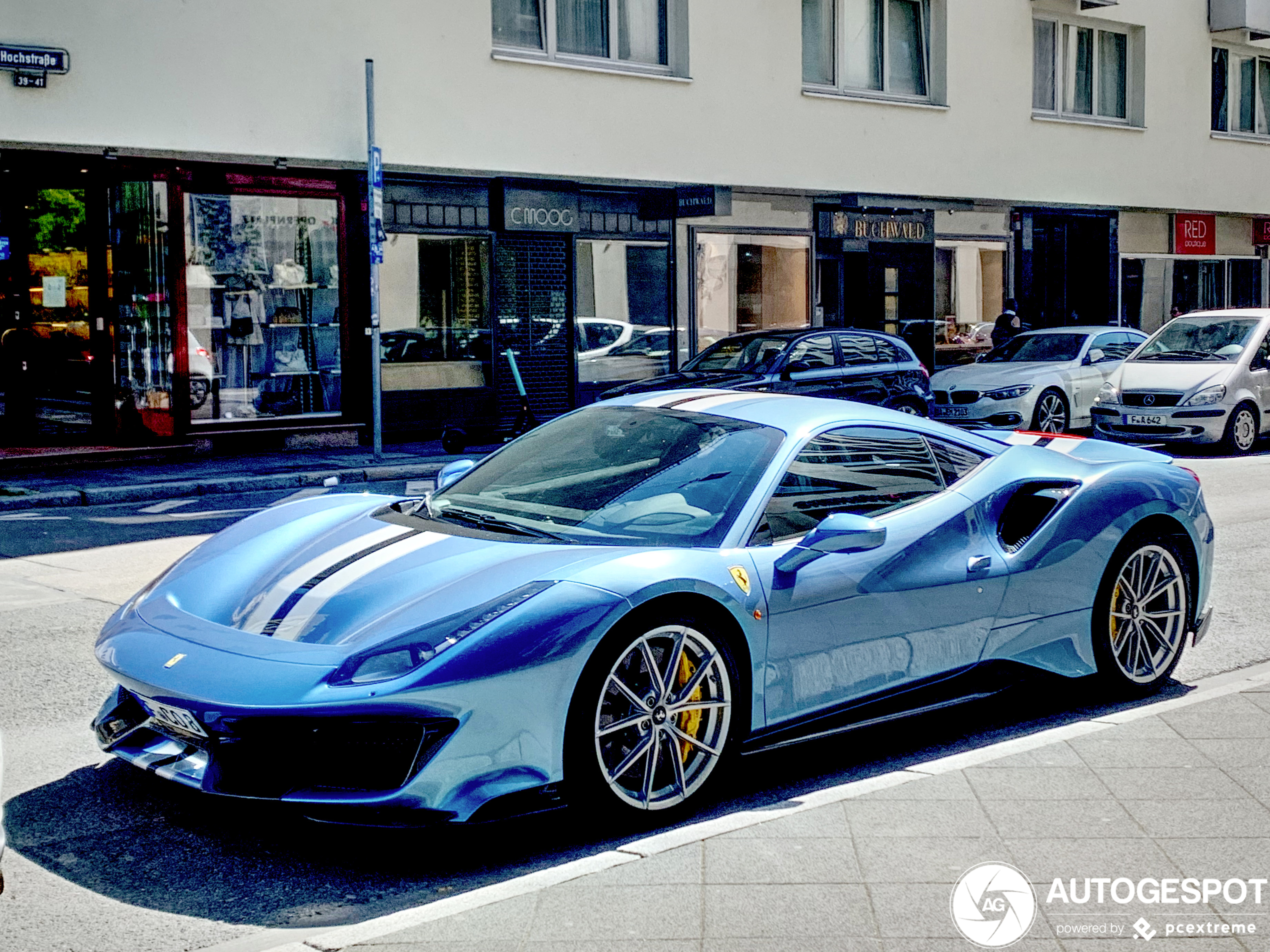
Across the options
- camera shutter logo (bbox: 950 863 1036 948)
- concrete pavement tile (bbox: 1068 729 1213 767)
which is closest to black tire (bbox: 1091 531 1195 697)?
concrete pavement tile (bbox: 1068 729 1213 767)

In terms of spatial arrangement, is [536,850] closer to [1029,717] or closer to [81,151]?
[1029,717]

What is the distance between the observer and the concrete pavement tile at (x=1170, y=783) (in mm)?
4461

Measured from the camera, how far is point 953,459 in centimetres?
572

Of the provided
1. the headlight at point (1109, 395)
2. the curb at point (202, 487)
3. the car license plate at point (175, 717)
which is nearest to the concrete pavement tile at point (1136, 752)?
the car license plate at point (175, 717)

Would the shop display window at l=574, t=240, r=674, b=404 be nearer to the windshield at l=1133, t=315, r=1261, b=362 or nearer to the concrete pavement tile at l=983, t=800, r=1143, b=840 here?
the windshield at l=1133, t=315, r=1261, b=362

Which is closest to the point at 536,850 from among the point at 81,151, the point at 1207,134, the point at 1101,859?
the point at 1101,859

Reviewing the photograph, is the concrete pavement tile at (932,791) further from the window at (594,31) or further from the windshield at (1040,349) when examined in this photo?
the window at (594,31)

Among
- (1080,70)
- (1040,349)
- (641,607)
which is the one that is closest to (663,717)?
(641,607)

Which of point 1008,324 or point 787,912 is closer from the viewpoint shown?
point 787,912

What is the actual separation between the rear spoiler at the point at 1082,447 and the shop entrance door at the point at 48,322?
41.9 ft

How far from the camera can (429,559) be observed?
15.2ft

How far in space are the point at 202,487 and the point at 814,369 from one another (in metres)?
6.21

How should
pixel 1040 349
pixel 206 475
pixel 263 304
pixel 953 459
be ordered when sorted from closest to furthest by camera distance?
pixel 953 459 → pixel 206 475 → pixel 263 304 → pixel 1040 349

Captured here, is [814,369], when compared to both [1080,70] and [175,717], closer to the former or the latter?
[175,717]
